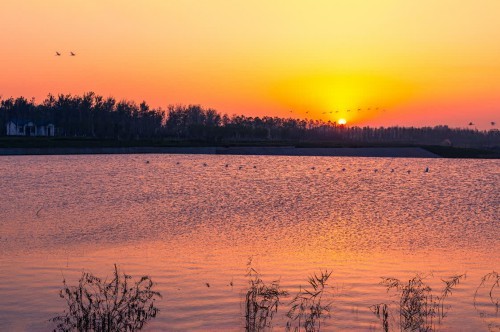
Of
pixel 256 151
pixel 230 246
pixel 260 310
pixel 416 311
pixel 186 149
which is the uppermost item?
pixel 186 149

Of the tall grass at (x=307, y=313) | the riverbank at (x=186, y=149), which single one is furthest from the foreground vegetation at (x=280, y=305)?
the riverbank at (x=186, y=149)

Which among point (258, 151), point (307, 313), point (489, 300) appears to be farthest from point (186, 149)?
point (307, 313)

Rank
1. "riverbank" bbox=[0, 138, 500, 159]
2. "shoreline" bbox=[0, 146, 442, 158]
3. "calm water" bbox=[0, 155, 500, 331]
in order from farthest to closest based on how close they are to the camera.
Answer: "shoreline" bbox=[0, 146, 442, 158] < "riverbank" bbox=[0, 138, 500, 159] < "calm water" bbox=[0, 155, 500, 331]

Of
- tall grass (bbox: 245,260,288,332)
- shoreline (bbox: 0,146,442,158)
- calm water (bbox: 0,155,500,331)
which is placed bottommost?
calm water (bbox: 0,155,500,331)

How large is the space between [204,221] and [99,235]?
8.20 meters

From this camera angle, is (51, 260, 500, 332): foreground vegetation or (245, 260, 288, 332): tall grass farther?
(245, 260, 288, 332): tall grass

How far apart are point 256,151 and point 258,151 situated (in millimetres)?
625

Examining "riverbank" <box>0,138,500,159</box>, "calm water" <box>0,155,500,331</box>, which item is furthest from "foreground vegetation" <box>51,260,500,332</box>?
"riverbank" <box>0,138,500,159</box>

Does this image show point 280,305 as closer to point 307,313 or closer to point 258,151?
point 307,313

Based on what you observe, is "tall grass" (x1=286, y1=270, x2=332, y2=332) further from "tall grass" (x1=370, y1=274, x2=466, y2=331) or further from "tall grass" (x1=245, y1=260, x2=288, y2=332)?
"tall grass" (x1=370, y1=274, x2=466, y2=331)

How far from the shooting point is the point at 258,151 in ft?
586

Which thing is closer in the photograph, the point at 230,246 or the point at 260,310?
the point at 260,310

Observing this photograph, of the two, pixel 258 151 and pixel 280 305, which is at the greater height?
pixel 258 151

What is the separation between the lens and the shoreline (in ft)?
493
